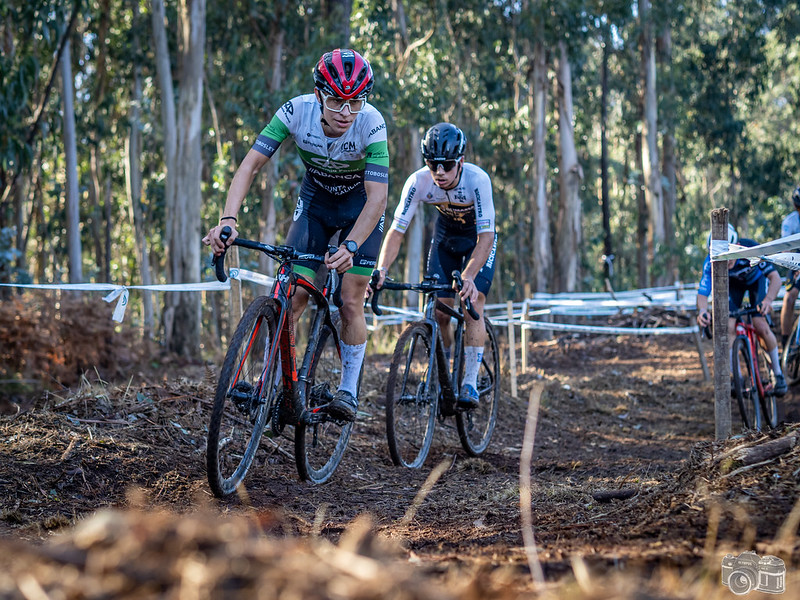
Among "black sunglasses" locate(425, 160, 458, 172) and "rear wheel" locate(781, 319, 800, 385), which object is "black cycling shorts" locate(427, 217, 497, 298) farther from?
"rear wheel" locate(781, 319, 800, 385)

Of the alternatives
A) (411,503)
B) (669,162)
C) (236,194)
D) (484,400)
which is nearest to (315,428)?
(411,503)

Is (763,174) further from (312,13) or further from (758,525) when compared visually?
(758,525)

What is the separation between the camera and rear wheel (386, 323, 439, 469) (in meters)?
5.71

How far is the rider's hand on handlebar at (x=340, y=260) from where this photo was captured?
4469 millimetres

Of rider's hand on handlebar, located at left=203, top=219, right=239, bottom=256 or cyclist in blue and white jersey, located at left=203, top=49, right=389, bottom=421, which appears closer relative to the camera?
rider's hand on handlebar, located at left=203, top=219, right=239, bottom=256

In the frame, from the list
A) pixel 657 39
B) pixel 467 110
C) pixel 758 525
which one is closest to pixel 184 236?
pixel 758 525

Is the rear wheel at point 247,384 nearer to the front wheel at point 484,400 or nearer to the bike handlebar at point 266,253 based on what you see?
the bike handlebar at point 266,253

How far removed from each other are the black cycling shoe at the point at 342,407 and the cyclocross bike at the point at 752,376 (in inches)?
151

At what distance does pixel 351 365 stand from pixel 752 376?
13.3ft

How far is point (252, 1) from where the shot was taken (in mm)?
20641

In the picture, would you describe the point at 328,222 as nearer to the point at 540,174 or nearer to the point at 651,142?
the point at 540,174

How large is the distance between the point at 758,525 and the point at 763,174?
111 feet

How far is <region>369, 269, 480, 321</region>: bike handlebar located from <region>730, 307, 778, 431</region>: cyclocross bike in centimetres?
253

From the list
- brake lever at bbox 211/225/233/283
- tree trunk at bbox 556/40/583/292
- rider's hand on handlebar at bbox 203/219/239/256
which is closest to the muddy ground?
brake lever at bbox 211/225/233/283
